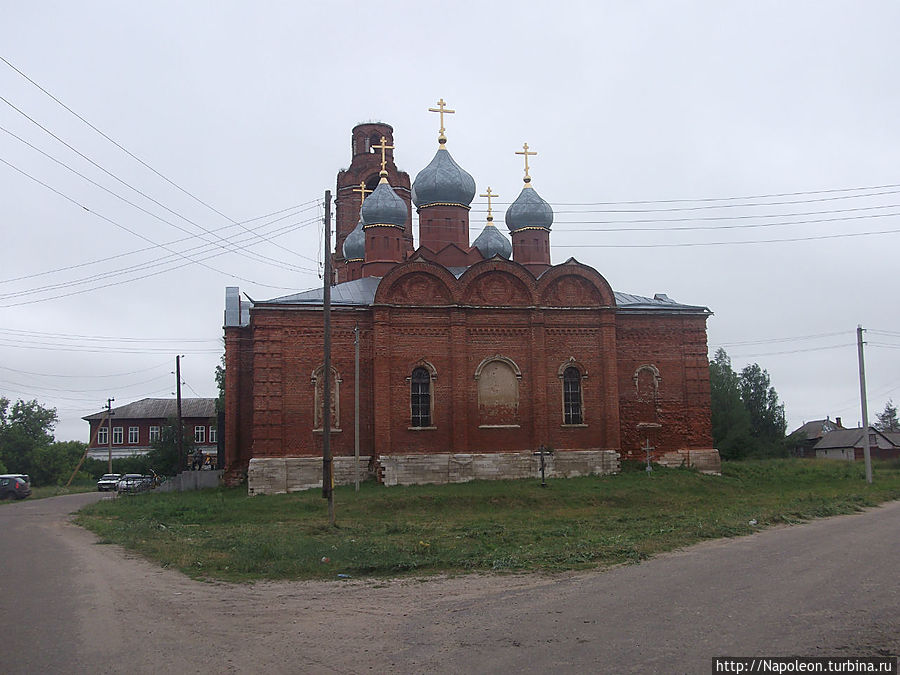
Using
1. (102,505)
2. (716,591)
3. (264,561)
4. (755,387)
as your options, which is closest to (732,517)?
(716,591)

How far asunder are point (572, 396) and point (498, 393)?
2.82m

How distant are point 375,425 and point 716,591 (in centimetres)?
1926

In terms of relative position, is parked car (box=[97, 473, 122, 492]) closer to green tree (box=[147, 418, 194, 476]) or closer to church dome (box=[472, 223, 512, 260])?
green tree (box=[147, 418, 194, 476])

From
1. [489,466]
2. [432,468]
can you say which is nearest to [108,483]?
[432,468]

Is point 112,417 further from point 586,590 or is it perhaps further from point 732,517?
point 586,590

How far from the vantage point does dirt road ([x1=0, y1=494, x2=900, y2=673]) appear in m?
7.61

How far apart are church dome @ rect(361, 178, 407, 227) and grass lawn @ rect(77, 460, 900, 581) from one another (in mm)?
11162

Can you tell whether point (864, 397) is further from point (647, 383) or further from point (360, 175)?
point (360, 175)

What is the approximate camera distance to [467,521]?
20.1m

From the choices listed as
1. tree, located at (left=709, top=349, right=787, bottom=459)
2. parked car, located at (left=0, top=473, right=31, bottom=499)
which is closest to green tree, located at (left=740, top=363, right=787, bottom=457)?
tree, located at (left=709, top=349, right=787, bottom=459)

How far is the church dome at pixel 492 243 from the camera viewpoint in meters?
37.2

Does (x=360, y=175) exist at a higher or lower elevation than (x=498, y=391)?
higher

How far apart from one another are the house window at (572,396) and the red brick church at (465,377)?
0.15ft

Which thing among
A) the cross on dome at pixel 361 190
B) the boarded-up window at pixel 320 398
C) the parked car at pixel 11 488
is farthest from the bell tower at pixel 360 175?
the parked car at pixel 11 488
